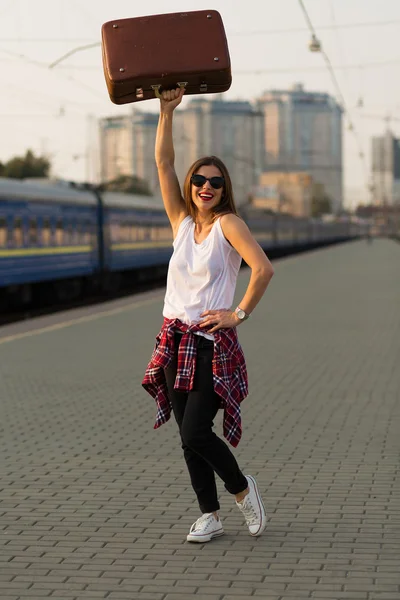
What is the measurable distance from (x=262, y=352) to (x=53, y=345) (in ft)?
9.31

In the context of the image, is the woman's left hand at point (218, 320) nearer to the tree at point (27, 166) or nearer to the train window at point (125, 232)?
the train window at point (125, 232)

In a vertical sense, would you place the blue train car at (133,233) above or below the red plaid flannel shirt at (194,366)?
below

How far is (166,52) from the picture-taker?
5797mm

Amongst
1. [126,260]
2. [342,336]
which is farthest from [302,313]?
[126,260]

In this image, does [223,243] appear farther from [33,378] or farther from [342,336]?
[342,336]

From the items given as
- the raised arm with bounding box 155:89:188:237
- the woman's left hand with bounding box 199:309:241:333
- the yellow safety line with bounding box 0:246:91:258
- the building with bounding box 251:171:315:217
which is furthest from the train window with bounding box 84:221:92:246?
the building with bounding box 251:171:315:217

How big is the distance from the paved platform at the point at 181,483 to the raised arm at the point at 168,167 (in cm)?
151

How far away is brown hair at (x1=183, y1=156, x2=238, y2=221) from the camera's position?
19.3 feet

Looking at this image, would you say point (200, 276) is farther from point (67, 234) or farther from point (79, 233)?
point (79, 233)

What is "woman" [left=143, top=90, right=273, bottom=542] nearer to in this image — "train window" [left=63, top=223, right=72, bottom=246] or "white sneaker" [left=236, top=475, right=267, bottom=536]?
"white sneaker" [left=236, top=475, right=267, bottom=536]

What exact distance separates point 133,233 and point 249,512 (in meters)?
32.3

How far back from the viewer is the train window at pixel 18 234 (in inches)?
1028

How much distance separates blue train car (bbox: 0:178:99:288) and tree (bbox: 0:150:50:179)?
69.5m

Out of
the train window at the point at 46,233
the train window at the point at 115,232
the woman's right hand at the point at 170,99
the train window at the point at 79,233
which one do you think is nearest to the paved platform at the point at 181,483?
the woman's right hand at the point at 170,99
